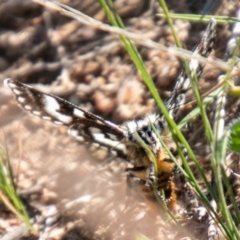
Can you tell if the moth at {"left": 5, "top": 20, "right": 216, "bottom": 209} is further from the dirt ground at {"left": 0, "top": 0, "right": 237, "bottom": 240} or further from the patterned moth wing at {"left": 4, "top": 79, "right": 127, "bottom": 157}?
the dirt ground at {"left": 0, "top": 0, "right": 237, "bottom": 240}

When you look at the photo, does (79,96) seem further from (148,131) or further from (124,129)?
(148,131)

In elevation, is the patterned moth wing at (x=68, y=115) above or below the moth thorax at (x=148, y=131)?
above

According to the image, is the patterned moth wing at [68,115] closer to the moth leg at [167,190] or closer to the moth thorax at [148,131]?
the moth thorax at [148,131]

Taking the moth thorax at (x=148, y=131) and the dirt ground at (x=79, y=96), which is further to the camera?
the dirt ground at (x=79, y=96)

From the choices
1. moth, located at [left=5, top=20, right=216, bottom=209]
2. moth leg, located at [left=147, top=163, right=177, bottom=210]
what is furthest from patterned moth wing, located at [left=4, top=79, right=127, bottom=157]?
moth leg, located at [left=147, top=163, right=177, bottom=210]

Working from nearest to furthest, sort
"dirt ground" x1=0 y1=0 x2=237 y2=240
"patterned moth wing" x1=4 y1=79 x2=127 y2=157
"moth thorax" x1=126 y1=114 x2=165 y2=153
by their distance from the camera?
"moth thorax" x1=126 y1=114 x2=165 y2=153 → "patterned moth wing" x1=4 y1=79 x2=127 y2=157 → "dirt ground" x1=0 y1=0 x2=237 y2=240

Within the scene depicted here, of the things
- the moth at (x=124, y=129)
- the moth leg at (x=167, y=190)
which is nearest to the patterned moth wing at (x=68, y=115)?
the moth at (x=124, y=129)

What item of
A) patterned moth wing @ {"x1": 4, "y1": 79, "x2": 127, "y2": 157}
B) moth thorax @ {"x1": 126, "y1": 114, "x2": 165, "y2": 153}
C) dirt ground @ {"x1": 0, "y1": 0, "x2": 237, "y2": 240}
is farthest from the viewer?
dirt ground @ {"x1": 0, "y1": 0, "x2": 237, "y2": 240}

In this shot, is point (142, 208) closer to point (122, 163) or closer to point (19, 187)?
point (122, 163)
